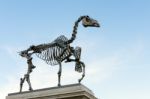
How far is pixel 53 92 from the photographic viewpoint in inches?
975

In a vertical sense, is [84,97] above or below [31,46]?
below

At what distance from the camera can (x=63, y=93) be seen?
24516 mm

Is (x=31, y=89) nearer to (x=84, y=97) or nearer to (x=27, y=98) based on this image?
(x=27, y=98)

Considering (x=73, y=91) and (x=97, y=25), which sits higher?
(x=97, y=25)

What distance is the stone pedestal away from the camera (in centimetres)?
2434

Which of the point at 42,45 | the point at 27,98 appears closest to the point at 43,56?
the point at 42,45

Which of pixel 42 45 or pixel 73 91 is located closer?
pixel 73 91

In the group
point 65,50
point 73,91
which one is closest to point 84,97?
point 73,91

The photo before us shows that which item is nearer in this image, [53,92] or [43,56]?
[53,92]

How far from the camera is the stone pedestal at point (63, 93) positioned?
2434 centimetres

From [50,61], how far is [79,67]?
4.89 ft

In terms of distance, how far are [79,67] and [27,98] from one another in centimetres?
264

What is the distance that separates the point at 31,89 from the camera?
25.8 metres

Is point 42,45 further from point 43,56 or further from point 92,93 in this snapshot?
point 92,93
